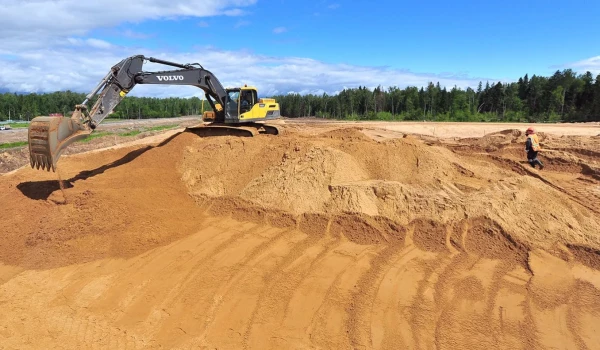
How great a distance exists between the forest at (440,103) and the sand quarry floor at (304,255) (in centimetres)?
1934

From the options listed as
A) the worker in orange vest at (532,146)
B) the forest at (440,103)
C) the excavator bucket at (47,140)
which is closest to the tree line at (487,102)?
the forest at (440,103)

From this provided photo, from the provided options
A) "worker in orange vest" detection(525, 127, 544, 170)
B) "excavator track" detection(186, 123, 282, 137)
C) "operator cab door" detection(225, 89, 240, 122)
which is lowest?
"worker in orange vest" detection(525, 127, 544, 170)

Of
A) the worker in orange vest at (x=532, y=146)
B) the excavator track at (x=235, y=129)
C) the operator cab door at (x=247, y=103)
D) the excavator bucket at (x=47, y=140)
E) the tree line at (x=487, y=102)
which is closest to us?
the excavator bucket at (x=47, y=140)

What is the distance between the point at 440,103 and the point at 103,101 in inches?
2043

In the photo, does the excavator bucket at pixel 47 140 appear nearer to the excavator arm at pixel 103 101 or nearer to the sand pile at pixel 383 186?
the excavator arm at pixel 103 101

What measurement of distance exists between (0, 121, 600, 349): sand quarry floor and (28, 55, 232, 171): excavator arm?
3.37ft

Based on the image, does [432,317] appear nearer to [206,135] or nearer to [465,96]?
[206,135]

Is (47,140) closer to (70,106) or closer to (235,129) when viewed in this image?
(235,129)

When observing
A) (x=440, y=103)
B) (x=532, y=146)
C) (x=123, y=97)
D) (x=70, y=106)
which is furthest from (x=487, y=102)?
(x=70, y=106)

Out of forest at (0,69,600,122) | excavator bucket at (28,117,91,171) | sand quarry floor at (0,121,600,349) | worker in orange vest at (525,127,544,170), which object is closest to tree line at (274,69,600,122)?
forest at (0,69,600,122)

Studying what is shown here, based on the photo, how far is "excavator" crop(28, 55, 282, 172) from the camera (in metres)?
7.46

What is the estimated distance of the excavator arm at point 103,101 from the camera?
741cm

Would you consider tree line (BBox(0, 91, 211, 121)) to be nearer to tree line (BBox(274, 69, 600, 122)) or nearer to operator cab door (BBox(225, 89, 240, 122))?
tree line (BBox(274, 69, 600, 122))

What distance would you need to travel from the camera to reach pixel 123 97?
31.2 ft
